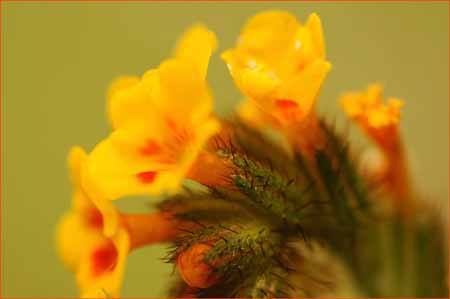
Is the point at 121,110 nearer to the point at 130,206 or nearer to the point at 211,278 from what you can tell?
the point at 211,278

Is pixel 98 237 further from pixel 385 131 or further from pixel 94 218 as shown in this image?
pixel 385 131

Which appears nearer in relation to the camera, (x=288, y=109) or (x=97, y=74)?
(x=288, y=109)

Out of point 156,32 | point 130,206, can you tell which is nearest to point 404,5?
point 156,32

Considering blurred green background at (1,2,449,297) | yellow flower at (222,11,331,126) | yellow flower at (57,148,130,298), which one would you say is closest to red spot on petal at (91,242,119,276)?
yellow flower at (57,148,130,298)

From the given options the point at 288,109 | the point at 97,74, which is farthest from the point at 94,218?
the point at 97,74

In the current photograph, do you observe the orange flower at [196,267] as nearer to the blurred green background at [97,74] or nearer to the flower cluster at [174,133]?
the flower cluster at [174,133]

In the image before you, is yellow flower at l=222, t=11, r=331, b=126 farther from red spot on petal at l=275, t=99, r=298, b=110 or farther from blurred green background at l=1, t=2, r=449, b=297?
blurred green background at l=1, t=2, r=449, b=297

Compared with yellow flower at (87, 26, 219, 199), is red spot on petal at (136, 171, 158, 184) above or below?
below
